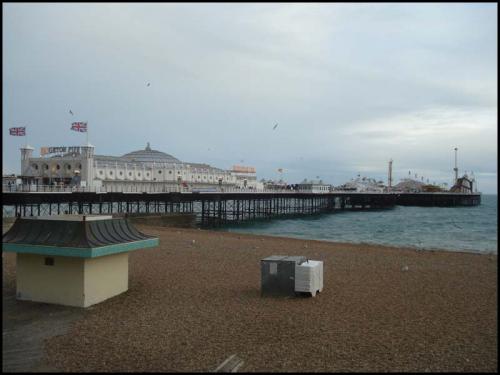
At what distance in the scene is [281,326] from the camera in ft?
26.1

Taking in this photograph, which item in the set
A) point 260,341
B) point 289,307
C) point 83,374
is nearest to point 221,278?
point 289,307

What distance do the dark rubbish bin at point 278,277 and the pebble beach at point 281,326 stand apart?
0.35 metres

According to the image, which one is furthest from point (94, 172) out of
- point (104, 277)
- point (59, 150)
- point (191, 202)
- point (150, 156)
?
point (104, 277)

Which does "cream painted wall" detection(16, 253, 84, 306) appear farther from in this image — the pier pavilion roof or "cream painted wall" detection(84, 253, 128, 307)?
the pier pavilion roof

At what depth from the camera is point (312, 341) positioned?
7.16 meters

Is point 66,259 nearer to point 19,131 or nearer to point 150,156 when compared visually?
point 19,131

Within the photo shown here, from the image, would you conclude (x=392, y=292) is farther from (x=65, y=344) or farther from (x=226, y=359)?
(x=65, y=344)

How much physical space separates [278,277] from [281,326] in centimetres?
249

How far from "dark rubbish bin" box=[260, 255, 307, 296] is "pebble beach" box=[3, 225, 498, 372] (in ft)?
1.16

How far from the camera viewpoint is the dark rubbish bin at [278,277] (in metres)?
10.3

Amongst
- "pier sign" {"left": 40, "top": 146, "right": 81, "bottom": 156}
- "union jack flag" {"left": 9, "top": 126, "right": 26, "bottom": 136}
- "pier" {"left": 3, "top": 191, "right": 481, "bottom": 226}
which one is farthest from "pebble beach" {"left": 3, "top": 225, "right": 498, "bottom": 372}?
"pier sign" {"left": 40, "top": 146, "right": 81, "bottom": 156}

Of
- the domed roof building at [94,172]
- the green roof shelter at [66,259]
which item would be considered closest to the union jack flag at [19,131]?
the domed roof building at [94,172]

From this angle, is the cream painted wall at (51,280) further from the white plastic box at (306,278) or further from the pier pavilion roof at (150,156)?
the pier pavilion roof at (150,156)

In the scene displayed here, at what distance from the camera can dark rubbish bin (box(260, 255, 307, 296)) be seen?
10.3m
